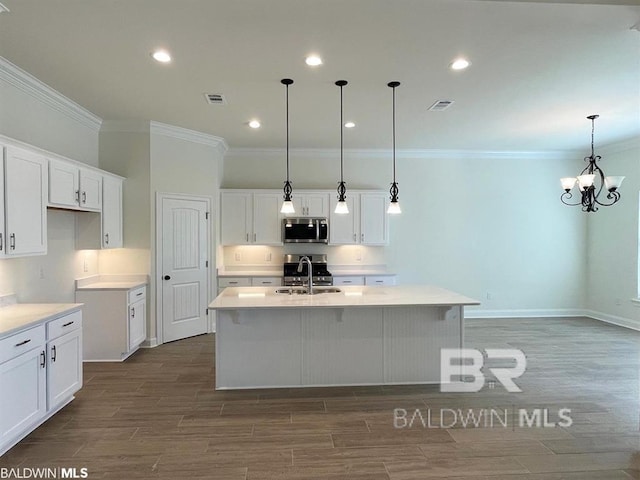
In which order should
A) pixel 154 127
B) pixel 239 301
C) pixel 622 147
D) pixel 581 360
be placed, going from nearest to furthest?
1. pixel 239 301
2. pixel 581 360
3. pixel 154 127
4. pixel 622 147

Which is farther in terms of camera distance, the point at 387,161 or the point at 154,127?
the point at 387,161

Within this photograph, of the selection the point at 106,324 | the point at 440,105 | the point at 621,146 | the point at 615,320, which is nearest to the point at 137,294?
the point at 106,324

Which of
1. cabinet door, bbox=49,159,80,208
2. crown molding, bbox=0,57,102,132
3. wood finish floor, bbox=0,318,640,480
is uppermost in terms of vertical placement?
crown molding, bbox=0,57,102,132

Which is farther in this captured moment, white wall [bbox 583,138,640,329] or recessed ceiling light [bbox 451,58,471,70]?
white wall [bbox 583,138,640,329]

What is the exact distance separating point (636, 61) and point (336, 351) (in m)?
3.62

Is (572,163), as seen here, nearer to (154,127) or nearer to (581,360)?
(581,360)

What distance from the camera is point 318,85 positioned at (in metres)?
3.64

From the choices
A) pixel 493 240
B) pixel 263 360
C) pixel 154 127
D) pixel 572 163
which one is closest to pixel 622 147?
pixel 572 163

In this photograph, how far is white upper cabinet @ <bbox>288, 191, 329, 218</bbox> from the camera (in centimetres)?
607

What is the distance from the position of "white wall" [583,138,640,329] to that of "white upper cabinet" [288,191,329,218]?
4708 mm

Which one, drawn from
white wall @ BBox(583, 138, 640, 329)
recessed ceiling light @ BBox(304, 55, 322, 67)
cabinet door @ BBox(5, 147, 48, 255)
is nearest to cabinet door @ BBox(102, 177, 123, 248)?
cabinet door @ BBox(5, 147, 48, 255)

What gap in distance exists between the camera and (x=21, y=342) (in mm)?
2574

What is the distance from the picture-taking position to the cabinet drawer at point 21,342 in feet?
7.91

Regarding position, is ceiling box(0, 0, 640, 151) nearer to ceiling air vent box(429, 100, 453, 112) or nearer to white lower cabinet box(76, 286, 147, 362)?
ceiling air vent box(429, 100, 453, 112)
